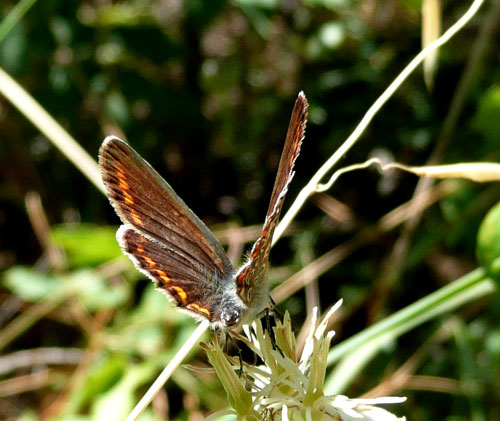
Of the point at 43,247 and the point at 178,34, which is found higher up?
the point at 178,34

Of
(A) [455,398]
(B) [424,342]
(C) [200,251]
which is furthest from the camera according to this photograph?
(B) [424,342]

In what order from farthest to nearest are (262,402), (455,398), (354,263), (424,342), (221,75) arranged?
(221,75) < (354,263) < (424,342) < (455,398) < (262,402)

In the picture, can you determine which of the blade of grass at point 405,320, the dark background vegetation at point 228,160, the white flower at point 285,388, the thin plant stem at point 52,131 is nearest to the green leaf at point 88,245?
the dark background vegetation at point 228,160

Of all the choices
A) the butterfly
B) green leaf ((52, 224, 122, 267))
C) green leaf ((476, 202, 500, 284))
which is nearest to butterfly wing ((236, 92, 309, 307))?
the butterfly

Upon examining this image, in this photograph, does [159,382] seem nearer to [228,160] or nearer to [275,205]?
[275,205]

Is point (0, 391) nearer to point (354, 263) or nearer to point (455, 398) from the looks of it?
point (354, 263)

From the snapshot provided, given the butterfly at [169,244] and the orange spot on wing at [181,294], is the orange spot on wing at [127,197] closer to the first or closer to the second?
the butterfly at [169,244]

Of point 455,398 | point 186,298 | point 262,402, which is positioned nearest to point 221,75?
point 455,398
